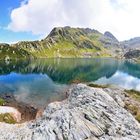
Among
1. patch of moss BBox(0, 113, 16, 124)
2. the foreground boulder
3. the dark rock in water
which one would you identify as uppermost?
the foreground boulder

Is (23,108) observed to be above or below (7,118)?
below

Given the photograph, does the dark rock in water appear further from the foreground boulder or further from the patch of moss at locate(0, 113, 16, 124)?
the foreground boulder

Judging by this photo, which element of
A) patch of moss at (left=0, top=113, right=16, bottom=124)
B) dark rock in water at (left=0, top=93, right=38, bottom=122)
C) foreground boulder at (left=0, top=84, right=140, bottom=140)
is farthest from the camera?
dark rock in water at (left=0, top=93, right=38, bottom=122)

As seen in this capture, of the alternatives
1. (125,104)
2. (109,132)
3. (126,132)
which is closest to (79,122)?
(109,132)

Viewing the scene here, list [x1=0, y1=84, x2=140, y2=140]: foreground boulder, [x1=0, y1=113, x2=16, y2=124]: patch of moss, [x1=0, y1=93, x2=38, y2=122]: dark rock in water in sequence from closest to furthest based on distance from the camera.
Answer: [x1=0, y1=84, x2=140, y2=140]: foreground boulder
[x1=0, y1=113, x2=16, y2=124]: patch of moss
[x1=0, y1=93, x2=38, y2=122]: dark rock in water

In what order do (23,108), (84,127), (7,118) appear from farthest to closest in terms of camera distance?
(23,108) < (7,118) < (84,127)

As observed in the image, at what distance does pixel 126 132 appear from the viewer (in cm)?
4209

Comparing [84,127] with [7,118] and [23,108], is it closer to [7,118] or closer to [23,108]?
[7,118]

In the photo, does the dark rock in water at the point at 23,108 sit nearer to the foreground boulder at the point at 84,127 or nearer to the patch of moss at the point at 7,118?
the patch of moss at the point at 7,118

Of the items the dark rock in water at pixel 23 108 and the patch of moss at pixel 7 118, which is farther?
the dark rock in water at pixel 23 108

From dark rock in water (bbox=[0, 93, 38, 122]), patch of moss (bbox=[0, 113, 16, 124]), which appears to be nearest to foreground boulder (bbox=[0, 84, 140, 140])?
patch of moss (bbox=[0, 113, 16, 124])

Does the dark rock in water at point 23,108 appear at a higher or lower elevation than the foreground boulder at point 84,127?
lower

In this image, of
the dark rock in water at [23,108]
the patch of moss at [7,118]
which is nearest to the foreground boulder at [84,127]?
the patch of moss at [7,118]

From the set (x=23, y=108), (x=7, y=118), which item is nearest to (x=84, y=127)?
(x=7, y=118)
